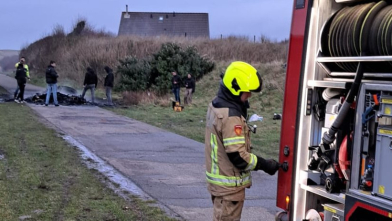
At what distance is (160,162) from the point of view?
35.9 ft

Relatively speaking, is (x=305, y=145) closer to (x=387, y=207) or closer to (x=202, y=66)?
(x=387, y=207)

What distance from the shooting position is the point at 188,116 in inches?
797

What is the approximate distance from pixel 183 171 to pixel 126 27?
41.9 m

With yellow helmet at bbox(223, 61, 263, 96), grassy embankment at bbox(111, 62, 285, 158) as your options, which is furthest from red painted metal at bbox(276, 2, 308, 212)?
grassy embankment at bbox(111, 62, 285, 158)

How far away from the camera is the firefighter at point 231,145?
15.4ft

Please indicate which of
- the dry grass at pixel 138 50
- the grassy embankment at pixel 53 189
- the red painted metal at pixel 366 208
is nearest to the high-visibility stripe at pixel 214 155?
the red painted metal at pixel 366 208

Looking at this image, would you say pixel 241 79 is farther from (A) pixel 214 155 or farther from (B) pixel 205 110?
(B) pixel 205 110

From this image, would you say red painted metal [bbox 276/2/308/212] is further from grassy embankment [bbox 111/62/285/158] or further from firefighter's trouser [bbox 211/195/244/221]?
grassy embankment [bbox 111/62/285/158]

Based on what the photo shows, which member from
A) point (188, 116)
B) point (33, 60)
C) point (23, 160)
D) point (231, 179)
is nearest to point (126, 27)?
point (33, 60)

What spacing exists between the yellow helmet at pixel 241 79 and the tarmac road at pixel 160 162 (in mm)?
2893

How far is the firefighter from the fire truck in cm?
31

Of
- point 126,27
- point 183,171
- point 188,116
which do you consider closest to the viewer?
point 183,171

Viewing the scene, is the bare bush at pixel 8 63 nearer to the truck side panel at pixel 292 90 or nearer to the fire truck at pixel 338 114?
the truck side panel at pixel 292 90

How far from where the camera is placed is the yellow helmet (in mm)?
4664
